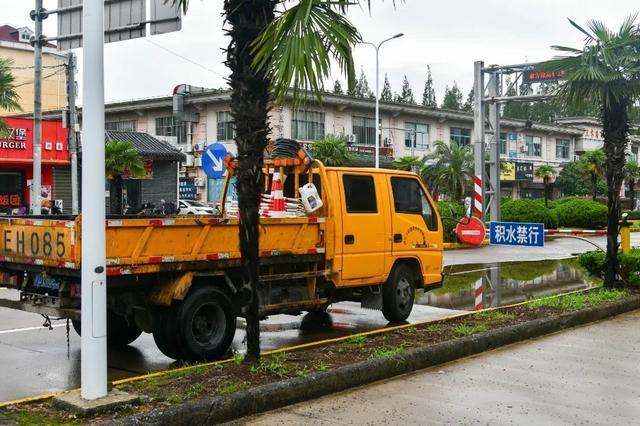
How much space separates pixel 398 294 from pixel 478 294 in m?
3.74

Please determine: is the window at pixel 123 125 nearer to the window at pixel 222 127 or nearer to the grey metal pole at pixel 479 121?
the window at pixel 222 127

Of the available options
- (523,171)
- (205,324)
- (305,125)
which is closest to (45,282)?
(205,324)

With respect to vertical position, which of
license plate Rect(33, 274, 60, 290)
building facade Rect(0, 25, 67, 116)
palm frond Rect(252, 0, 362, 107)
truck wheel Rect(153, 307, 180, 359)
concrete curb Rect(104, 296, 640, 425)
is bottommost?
concrete curb Rect(104, 296, 640, 425)

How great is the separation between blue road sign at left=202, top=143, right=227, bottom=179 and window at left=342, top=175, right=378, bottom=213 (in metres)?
3.17

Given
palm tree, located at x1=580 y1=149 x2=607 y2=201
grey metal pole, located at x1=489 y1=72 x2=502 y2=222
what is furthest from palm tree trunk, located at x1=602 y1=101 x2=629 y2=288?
palm tree, located at x1=580 y1=149 x2=607 y2=201

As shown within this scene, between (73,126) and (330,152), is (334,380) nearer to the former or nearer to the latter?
(73,126)

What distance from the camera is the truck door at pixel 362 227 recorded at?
9961 mm

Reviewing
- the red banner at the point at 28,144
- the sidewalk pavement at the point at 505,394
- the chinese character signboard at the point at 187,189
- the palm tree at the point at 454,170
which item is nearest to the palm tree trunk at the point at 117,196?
the red banner at the point at 28,144

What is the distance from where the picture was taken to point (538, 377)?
24.4ft

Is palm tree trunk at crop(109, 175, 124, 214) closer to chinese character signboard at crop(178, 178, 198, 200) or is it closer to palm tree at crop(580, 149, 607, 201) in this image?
chinese character signboard at crop(178, 178, 198, 200)

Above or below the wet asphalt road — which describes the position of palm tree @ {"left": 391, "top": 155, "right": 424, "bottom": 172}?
above

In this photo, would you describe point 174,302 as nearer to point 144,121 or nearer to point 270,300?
point 270,300

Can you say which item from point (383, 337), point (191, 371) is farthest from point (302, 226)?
point (191, 371)

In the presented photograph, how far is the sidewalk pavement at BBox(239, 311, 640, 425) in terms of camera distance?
6062 mm
